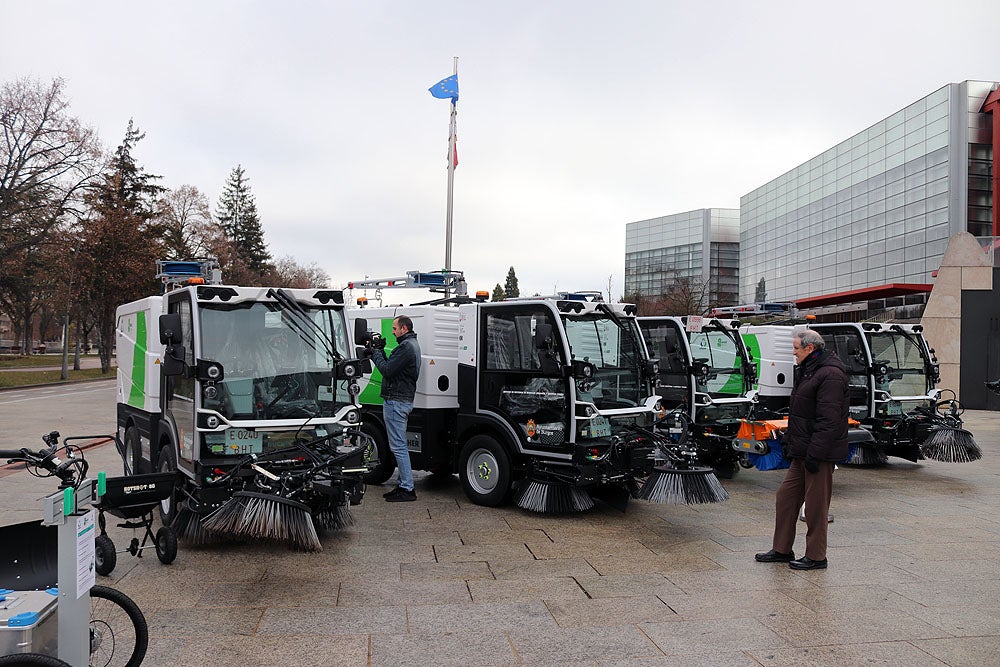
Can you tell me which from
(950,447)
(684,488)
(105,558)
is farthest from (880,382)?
(105,558)

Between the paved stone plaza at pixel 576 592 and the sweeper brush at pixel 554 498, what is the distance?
12 cm

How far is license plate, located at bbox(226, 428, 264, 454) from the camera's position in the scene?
20.7 ft

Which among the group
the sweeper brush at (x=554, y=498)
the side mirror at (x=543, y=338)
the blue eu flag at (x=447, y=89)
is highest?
the blue eu flag at (x=447, y=89)

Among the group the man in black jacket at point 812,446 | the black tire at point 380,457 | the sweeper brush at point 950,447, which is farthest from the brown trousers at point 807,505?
the sweeper brush at point 950,447

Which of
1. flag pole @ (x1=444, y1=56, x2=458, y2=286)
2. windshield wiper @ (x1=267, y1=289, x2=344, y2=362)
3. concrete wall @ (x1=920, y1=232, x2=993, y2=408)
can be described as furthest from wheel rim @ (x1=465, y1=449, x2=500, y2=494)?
concrete wall @ (x1=920, y1=232, x2=993, y2=408)

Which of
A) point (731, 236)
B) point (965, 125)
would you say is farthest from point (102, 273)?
point (731, 236)

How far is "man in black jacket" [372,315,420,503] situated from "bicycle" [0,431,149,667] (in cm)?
448

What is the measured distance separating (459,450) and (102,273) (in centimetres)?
3470

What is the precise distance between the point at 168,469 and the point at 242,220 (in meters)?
70.5

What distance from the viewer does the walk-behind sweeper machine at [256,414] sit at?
19.8 ft

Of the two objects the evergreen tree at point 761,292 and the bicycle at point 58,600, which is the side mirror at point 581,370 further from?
the evergreen tree at point 761,292

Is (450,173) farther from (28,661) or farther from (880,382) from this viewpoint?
(28,661)

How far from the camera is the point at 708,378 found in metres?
10.8

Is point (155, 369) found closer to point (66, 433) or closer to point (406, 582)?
point (406, 582)
